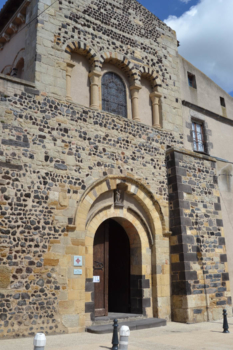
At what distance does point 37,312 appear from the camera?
7438mm

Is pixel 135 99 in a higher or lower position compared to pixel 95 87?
higher

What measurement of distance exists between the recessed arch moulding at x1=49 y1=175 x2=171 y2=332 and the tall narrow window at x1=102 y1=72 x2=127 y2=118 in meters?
2.27

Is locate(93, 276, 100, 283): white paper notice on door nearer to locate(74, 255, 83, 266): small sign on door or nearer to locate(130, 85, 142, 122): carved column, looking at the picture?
locate(74, 255, 83, 266): small sign on door

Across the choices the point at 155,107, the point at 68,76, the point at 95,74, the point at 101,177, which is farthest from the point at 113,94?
the point at 101,177

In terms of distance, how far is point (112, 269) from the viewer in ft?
35.2

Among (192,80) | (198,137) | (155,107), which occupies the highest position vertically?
(192,80)

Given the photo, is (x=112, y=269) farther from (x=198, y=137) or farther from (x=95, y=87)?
(x=198, y=137)

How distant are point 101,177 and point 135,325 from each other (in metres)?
3.79

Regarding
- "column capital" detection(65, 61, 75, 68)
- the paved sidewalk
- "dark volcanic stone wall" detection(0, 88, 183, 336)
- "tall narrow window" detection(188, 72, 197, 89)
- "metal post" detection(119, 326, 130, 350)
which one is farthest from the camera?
"tall narrow window" detection(188, 72, 197, 89)

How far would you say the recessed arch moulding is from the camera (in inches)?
324

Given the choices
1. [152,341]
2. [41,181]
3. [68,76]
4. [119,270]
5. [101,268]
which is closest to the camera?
[152,341]

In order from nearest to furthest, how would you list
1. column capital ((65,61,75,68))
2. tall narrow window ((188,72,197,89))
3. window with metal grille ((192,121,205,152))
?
column capital ((65,61,75,68))
window with metal grille ((192,121,205,152))
tall narrow window ((188,72,197,89))


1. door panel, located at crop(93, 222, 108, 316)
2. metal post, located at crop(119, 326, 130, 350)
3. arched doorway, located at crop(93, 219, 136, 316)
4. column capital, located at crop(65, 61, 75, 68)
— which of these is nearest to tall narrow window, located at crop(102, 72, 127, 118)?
column capital, located at crop(65, 61, 75, 68)

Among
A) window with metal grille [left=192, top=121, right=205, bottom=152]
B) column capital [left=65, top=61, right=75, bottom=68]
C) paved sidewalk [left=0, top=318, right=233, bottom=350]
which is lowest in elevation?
paved sidewalk [left=0, top=318, right=233, bottom=350]
